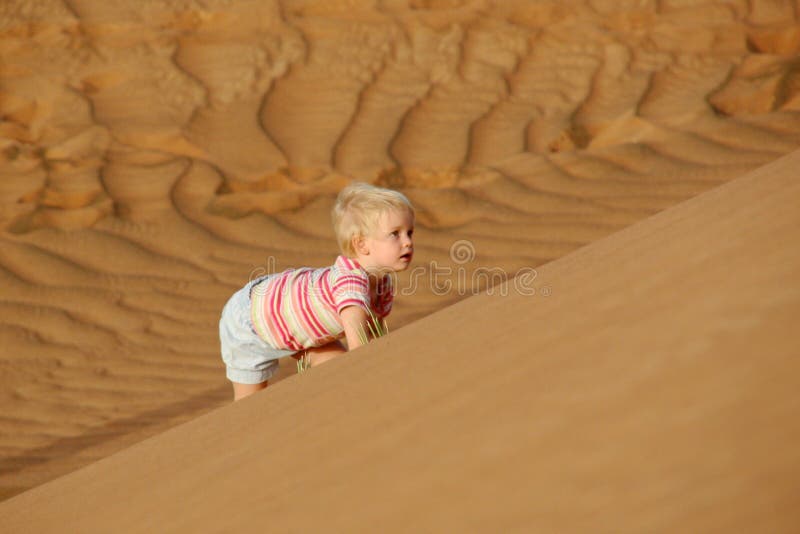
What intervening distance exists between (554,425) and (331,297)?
84.9 inches

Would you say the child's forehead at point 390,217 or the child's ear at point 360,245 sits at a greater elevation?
the child's forehead at point 390,217

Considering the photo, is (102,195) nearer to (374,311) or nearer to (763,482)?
(374,311)

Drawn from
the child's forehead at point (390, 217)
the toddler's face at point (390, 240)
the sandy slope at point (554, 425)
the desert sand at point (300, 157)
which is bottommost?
the sandy slope at point (554, 425)

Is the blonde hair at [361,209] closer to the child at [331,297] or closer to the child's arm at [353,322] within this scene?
the child at [331,297]

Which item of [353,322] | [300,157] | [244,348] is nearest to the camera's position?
[353,322]

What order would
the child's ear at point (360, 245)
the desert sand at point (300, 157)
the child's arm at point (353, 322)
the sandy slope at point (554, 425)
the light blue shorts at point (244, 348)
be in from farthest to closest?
1. the desert sand at point (300, 157)
2. the light blue shorts at point (244, 348)
3. the child's ear at point (360, 245)
4. the child's arm at point (353, 322)
5. the sandy slope at point (554, 425)

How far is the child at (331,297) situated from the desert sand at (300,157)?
0.30m

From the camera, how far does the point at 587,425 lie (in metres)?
1.08

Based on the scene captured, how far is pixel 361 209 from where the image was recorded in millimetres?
3195

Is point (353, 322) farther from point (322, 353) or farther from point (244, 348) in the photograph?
point (244, 348)

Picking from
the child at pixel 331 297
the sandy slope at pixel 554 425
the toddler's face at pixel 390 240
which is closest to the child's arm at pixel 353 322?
the child at pixel 331 297

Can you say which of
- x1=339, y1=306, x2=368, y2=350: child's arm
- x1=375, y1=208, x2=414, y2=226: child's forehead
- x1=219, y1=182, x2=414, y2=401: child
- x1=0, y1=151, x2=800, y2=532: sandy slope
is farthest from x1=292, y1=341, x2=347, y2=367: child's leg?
x1=0, y1=151, x2=800, y2=532: sandy slope

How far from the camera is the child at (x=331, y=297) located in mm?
3189

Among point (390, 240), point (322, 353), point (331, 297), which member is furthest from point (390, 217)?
point (322, 353)
